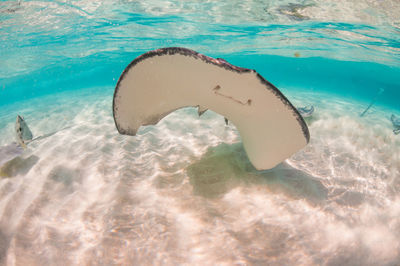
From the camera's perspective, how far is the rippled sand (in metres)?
2.14

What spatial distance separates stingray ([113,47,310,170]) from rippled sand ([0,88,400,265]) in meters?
0.80

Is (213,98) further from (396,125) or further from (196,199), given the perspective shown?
(396,125)

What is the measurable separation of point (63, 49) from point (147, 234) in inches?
1020

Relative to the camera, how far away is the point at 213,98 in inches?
98.7

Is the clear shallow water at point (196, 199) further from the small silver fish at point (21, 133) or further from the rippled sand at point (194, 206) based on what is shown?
the small silver fish at point (21, 133)

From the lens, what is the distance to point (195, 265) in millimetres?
2016

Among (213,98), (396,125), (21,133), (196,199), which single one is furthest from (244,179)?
(396,125)

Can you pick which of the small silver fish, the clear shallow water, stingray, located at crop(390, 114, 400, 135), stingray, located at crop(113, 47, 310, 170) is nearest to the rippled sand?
the clear shallow water

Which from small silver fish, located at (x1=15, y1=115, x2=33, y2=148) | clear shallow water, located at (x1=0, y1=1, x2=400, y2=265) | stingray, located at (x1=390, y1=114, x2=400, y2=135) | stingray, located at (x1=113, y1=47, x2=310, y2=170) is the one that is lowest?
stingray, located at (x1=390, y1=114, x2=400, y2=135)

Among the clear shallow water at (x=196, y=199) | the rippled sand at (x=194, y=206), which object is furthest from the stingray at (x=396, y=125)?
the rippled sand at (x=194, y=206)

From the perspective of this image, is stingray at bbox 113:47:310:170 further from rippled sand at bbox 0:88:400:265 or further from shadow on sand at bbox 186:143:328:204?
rippled sand at bbox 0:88:400:265

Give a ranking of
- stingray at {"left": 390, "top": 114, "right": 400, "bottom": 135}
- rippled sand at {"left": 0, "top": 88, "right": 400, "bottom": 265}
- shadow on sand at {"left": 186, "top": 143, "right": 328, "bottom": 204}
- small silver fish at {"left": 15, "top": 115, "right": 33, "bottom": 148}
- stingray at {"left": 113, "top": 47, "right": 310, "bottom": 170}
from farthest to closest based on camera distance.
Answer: stingray at {"left": 390, "top": 114, "right": 400, "bottom": 135} → small silver fish at {"left": 15, "top": 115, "right": 33, "bottom": 148} → shadow on sand at {"left": 186, "top": 143, "right": 328, "bottom": 204} → rippled sand at {"left": 0, "top": 88, "right": 400, "bottom": 265} → stingray at {"left": 113, "top": 47, "right": 310, "bottom": 170}

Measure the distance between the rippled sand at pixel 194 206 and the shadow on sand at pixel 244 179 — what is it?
0.02 meters

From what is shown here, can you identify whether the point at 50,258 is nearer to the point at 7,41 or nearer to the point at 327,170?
the point at 327,170
